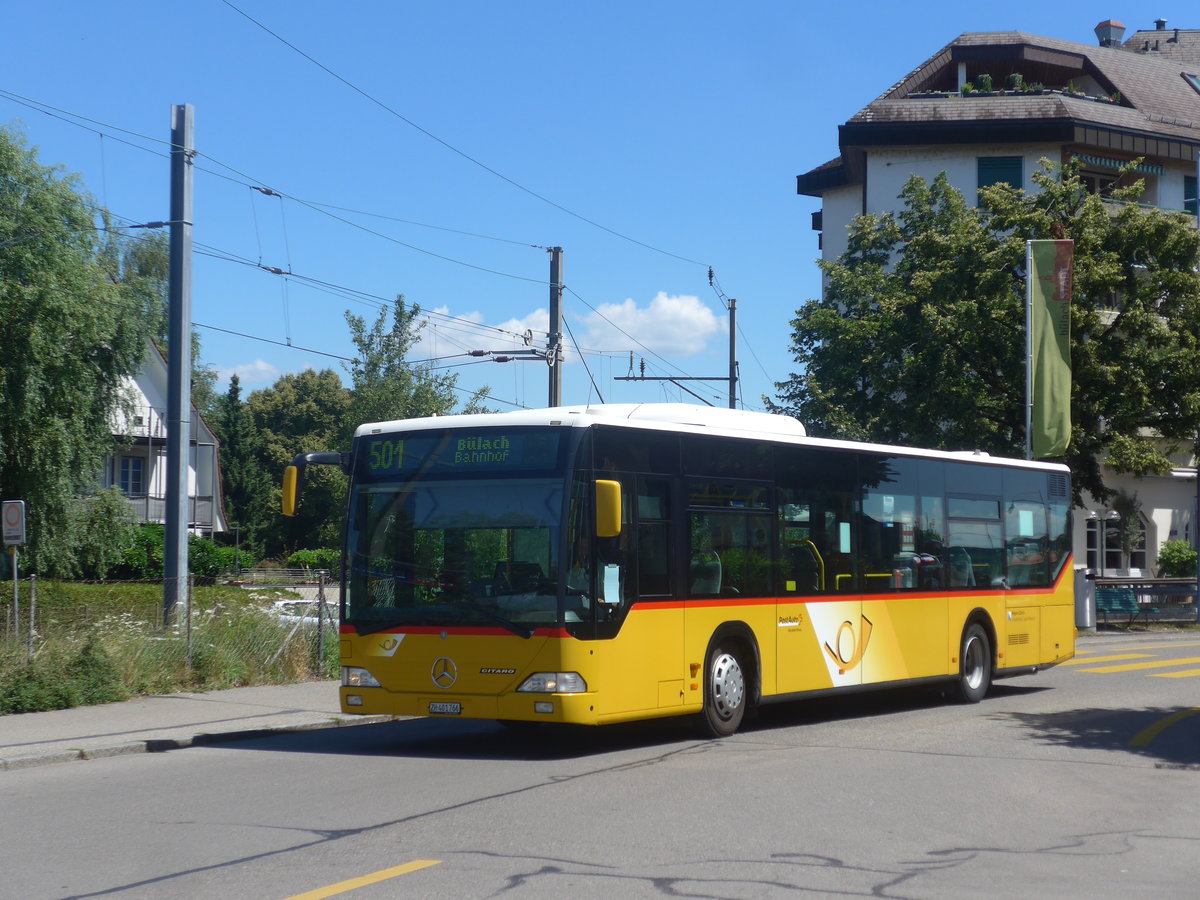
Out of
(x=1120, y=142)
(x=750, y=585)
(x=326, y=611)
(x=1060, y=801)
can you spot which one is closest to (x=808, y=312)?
(x=1120, y=142)

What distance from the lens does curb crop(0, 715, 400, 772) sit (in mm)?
11227

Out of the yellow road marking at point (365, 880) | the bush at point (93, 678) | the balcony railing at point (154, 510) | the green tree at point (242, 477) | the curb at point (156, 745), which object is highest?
the green tree at point (242, 477)

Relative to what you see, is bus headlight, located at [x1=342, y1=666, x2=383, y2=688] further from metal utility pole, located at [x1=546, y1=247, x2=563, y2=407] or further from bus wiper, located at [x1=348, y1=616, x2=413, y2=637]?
metal utility pole, located at [x1=546, y1=247, x2=563, y2=407]

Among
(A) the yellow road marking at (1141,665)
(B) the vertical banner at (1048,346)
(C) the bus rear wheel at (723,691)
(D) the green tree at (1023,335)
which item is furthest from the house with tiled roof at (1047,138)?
(C) the bus rear wheel at (723,691)

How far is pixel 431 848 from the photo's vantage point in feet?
25.0

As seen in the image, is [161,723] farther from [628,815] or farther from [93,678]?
[628,815]

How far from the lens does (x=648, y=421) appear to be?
12375mm

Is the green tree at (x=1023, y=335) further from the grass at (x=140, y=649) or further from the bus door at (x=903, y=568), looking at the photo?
the grass at (x=140, y=649)

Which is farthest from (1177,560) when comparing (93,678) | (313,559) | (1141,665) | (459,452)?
(313,559)

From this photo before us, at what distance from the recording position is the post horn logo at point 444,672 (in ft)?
38.3

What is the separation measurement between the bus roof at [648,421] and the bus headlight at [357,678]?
6.70ft

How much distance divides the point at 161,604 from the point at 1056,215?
2564cm

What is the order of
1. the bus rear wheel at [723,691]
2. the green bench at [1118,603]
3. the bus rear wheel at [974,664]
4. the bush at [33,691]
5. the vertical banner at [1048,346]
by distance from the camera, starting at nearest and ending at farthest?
the bus rear wheel at [723,691]
the bush at [33,691]
the bus rear wheel at [974,664]
the vertical banner at [1048,346]
the green bench at [1118,603]

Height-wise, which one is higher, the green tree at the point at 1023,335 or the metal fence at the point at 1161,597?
the green tree at the point at 1023,335
